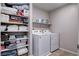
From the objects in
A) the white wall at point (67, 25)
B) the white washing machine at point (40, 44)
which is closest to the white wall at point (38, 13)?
the white wall at point (67, 25)

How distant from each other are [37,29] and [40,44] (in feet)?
2.12

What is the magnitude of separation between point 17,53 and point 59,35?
1.67 metres

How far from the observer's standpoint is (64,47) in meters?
2.65

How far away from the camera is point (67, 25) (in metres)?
2.57

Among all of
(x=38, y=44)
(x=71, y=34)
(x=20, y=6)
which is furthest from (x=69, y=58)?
(x=71, y=34)

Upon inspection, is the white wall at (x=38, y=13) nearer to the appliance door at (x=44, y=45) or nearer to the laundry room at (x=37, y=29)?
the laundry room at (x=37, y=29)

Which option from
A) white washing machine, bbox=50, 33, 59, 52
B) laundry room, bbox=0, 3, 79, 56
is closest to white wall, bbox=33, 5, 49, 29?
laundry room, bbox=0, 3, 79, 56

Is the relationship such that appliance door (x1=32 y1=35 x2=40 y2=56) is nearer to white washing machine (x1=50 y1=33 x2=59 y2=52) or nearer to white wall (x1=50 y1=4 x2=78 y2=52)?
white washing machine (x1=50 y1=33 x2=59 y2=52)

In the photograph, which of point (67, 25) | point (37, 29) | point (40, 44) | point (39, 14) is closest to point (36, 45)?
point (40, 44)

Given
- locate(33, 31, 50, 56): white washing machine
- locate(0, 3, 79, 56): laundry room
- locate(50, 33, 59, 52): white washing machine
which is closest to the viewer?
locate(0, 3, 79, 56): laundry room

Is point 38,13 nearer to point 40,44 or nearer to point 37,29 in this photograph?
point 37,29

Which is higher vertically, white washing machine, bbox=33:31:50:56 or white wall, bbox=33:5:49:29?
white wall, bbox=33:5:49:29

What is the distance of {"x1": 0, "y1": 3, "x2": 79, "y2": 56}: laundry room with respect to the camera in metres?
1.66

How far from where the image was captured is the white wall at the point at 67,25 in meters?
2.38
